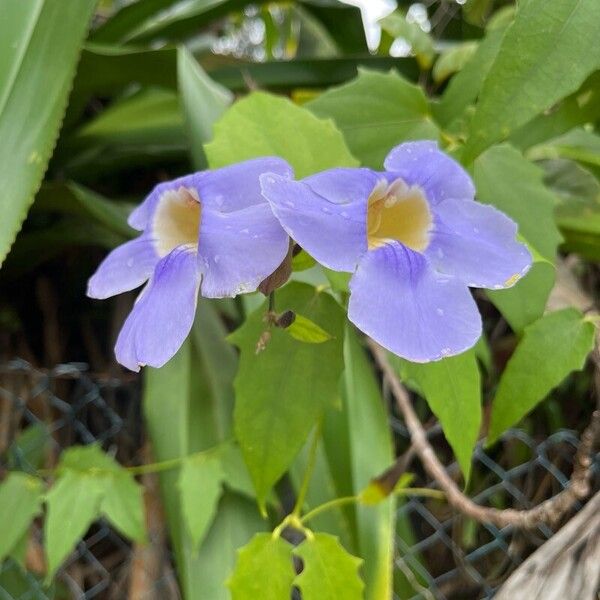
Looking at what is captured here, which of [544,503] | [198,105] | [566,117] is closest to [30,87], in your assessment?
[198,105]

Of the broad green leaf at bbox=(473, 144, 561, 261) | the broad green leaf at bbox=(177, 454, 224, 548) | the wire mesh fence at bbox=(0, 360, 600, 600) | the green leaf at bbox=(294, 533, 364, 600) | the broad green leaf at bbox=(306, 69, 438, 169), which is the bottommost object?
the wire mesh fence at bbox=(0, 360, 600, 600)

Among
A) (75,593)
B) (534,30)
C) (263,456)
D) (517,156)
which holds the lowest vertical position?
(75,593)

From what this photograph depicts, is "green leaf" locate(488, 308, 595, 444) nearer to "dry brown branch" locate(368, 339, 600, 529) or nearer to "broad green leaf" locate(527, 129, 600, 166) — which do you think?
"dry brown branch" locate(368, 339, 600, 529)

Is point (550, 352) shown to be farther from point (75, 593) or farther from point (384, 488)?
point (75, 593)

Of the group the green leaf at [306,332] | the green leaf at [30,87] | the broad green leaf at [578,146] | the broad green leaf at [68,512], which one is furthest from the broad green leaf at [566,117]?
the broad green leaf at [68,512]

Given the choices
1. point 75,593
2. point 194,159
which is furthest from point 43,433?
point 194,159

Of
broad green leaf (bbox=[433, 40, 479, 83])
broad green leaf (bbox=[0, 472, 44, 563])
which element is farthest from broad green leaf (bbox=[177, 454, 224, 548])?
broad green leaf (bbox=[433, 40, 479, 83])
